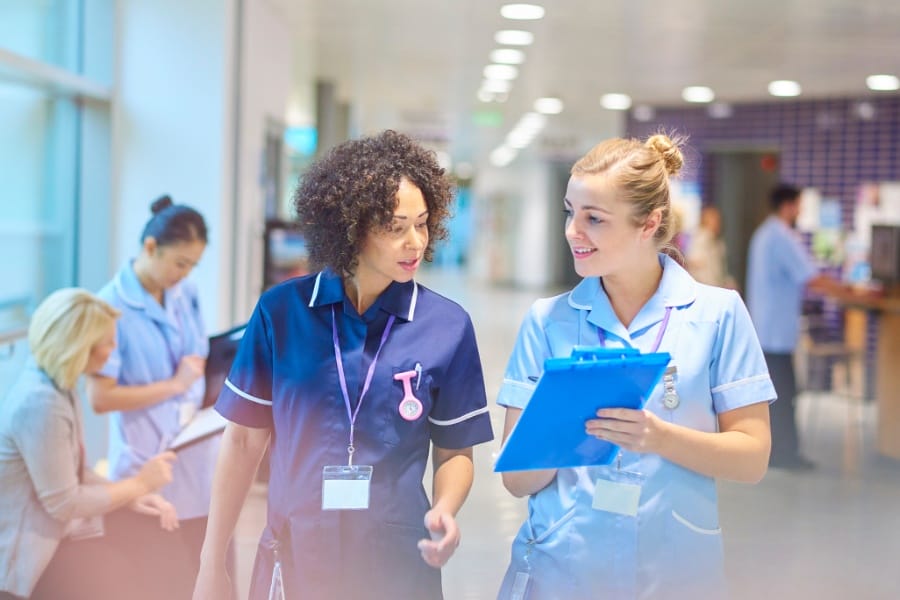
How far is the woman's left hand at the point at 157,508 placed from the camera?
10.7 ft

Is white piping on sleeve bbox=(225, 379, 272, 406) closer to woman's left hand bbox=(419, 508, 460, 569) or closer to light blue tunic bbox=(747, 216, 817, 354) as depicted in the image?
woman's left hand bbox=(419, 508, 460, 569)

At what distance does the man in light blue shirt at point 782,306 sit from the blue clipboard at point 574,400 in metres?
5.70

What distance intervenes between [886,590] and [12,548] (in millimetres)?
3737

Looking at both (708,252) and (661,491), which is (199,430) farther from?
(708,252)

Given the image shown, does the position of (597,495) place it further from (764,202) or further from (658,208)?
(764,202)

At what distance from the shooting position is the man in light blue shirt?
292 inches

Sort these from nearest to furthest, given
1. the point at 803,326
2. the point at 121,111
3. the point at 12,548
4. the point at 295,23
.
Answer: the point at 12,548, the point at 121,111, the point at 295,23, the point at 803,326

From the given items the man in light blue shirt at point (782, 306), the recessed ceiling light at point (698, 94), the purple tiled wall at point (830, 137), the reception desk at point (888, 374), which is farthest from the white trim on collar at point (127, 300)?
the recessed ceiling light at point (698, 94)

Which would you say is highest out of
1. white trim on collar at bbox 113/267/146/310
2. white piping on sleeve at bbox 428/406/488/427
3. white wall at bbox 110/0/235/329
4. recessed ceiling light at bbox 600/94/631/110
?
recessed ceiling light at bbox 600/94/631/110

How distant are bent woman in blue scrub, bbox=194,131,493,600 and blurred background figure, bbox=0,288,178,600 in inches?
35.9

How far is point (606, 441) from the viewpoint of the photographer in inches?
80.4

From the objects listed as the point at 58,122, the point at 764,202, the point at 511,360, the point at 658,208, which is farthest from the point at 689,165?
the point at 764,202

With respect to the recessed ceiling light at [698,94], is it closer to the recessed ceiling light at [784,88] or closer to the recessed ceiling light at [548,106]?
the recessed ceiling light at [784,88]

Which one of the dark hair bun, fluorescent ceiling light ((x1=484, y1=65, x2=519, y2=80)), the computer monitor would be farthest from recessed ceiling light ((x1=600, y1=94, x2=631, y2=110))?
the dark hair bun
